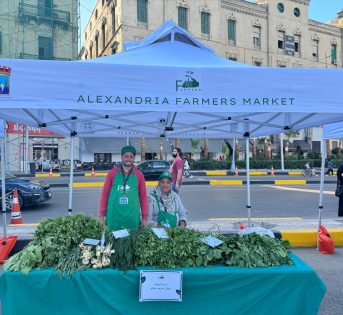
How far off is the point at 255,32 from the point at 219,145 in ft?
49.3

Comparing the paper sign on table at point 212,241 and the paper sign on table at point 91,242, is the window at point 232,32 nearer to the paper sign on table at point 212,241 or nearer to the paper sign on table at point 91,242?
the paper sign on table at point 212,241

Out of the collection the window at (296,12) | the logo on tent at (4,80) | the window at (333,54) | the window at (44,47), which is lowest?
the logo on tent at (4,80)

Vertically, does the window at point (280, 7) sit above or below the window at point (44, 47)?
above

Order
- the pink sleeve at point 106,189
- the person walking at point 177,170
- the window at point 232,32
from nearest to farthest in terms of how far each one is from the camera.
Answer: the pink sleeve at point 106,189
the person walking at point 177,170
the window at point 232,32

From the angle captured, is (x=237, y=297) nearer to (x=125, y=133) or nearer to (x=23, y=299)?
(x=23, y=299)

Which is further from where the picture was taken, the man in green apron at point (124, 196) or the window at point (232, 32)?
the window at point (232, 32)

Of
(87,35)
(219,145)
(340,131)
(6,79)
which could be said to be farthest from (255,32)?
(6,79)

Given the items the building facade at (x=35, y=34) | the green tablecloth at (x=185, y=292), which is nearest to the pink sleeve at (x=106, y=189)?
the green tablecloth at (x=185, y=292)

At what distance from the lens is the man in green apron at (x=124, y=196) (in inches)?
163

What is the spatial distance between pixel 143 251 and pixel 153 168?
18975 mm

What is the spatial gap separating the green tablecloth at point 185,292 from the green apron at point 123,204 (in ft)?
3.22

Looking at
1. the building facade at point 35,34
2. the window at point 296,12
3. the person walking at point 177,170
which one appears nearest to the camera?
the person walking at point 177,170

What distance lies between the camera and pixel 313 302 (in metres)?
3.22

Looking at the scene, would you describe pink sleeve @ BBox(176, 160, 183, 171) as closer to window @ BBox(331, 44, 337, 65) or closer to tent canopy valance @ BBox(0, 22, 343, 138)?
tent canopy valance @ BBox(0, 22, 343, 138)
